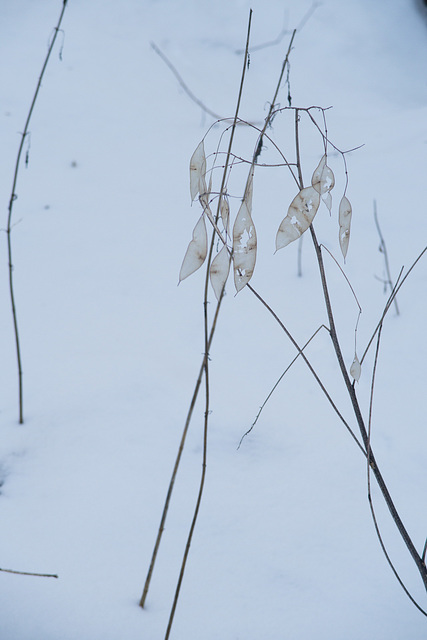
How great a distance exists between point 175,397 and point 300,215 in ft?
2.03

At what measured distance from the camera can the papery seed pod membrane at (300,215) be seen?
607 millimetres

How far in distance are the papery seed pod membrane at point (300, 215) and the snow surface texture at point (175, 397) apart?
0.54m

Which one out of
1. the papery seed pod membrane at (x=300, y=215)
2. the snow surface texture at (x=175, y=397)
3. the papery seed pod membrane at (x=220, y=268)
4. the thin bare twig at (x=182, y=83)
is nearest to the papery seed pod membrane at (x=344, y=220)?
the papery seed pod membrane at (x=300, y=215)

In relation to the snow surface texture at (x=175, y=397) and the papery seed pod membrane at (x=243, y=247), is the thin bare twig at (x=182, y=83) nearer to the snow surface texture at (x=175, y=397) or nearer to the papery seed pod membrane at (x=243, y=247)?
the snow surface texture at (x=175, y=397)

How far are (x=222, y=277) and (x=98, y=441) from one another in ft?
1.83

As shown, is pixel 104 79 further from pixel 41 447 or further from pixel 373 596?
pixel 373 596

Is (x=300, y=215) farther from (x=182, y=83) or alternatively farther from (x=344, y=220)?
(x=182, y=83)

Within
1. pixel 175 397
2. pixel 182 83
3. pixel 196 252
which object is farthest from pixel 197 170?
pixel 182 83

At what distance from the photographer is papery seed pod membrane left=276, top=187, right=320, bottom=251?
607 millimetres

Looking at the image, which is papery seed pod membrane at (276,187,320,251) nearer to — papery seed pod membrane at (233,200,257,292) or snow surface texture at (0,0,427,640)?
papery seed pod membrane at (233,200,257,292)

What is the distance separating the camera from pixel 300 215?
0.61 meters

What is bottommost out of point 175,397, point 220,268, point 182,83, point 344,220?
point 175,397

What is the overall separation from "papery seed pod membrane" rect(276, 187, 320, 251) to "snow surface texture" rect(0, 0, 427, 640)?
537mm

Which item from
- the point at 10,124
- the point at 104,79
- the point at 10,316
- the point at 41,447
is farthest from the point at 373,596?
the point at 104,79
